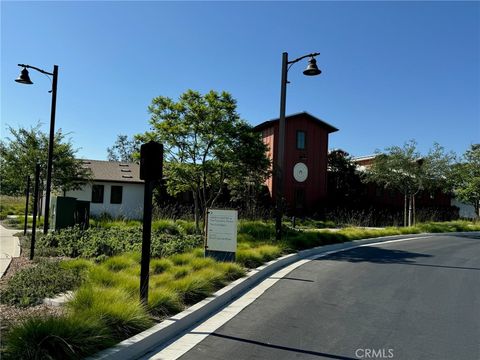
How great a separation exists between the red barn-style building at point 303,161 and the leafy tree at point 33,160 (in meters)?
12.8

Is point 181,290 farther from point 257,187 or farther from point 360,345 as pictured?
point 257,187

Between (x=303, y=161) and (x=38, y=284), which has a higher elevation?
(x=303, y=161)

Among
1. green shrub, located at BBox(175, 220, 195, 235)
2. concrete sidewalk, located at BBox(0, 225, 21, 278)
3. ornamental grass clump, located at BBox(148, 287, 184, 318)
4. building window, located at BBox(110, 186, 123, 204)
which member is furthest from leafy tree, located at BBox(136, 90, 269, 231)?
building window, located at BBox(110, 186, 123, 204)

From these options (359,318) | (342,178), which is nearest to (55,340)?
(359,318)

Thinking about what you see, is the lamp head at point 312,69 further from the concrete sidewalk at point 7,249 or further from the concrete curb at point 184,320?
the concrete sidewalk at point 7,249

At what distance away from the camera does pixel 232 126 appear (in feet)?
51.7

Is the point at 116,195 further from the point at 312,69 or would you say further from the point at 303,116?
the point at 312,69

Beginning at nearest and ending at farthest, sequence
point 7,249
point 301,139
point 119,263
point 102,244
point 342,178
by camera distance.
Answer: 1. point 119,263
2. point 102,244
3. point 7,249
4. point 301,139
5. point 342,178

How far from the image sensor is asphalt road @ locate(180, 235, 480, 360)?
15.8 ft

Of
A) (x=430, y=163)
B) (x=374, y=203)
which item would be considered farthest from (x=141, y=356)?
(x=374, y=203)

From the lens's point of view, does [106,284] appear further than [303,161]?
No

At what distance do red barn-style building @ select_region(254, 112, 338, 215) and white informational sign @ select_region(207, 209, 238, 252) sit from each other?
19.2m

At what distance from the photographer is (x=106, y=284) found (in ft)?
21.4

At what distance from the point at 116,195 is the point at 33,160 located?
816 cm
